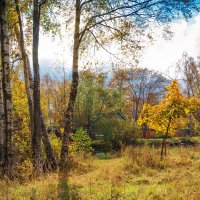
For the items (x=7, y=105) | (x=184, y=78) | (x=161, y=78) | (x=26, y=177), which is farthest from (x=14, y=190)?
(x=161, y=78)

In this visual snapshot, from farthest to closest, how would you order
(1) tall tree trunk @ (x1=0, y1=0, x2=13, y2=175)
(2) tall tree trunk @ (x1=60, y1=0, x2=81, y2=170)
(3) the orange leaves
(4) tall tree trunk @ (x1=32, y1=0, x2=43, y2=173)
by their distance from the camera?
(3) the orange leaves → (4) tall tree trunk @ (x1=32, y1=0, x2=43, y2=173) → (2) tall tree trunk @ (x1=60, y1=0, x2=81, y2=170) → (1) tall tree trunk @ (x1=0, y1=0, x2=13, y2=175)

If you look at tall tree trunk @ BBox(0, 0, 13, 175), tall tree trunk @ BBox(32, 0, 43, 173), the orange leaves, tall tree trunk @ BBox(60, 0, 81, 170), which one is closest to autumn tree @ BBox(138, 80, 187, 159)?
the orange leaves

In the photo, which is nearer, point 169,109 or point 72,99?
point 72,99

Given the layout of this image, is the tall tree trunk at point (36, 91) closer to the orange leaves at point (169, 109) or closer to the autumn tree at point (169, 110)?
the autumn tree at point (169, 110)

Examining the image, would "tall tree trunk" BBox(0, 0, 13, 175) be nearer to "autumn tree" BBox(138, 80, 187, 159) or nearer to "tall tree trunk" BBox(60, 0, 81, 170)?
"tall tree trunk" BBox(60, 0, 81, 170)

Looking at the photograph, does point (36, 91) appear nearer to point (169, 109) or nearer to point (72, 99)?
point (72, 99)

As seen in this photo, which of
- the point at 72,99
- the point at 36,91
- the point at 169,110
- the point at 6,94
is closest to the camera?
the point at 6,94

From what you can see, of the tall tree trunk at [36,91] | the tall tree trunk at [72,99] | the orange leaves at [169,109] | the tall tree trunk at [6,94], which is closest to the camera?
the tall tree trunk at [6,94]

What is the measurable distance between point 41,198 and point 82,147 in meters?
8.57

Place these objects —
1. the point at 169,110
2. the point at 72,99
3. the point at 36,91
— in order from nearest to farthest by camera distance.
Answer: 1. the point at 72,99
2. the point at 36,91
3. the point at 169,110

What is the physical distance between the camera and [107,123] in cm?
2333

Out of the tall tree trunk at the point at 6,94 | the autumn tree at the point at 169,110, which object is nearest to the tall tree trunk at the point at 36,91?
the tall tree trunk at the point at 6,94

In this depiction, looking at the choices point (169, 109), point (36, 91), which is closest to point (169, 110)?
point (169, 109)

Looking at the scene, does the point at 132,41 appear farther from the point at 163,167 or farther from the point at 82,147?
the point at 82,147
